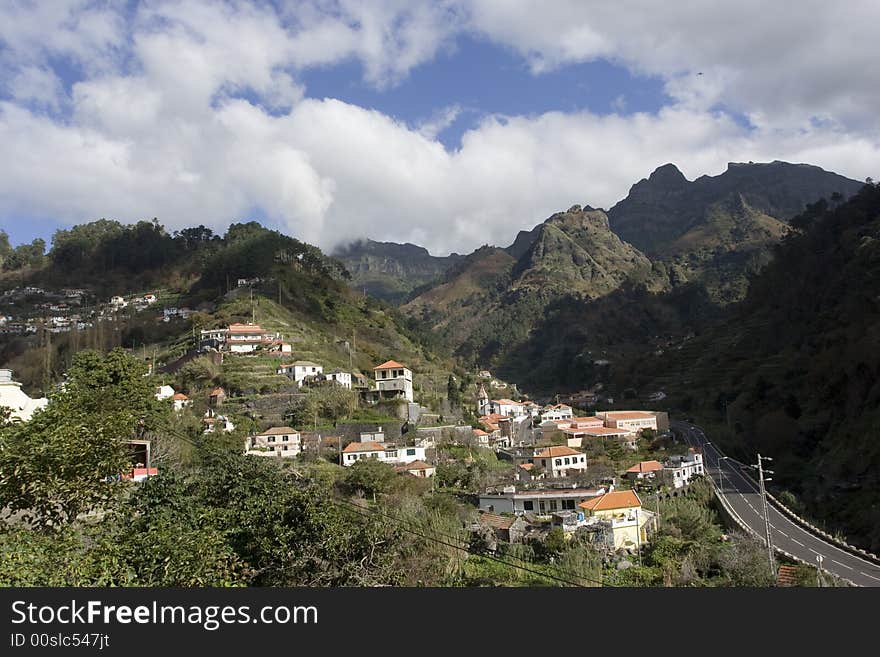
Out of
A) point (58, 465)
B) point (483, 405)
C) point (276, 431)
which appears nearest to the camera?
point (58, 465)

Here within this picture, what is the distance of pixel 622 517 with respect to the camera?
850 inches

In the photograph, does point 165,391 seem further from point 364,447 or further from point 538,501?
point 538,501

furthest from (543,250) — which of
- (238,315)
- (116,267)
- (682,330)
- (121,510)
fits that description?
(121,510)

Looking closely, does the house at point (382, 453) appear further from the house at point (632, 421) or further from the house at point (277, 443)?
the house at point (632, 421)

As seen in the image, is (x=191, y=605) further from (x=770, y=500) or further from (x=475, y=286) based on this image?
(x=475, y=286)

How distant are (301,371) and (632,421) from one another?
2099 centimetres

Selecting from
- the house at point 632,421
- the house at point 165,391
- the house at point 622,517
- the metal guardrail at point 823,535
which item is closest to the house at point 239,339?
the house at point 165,391

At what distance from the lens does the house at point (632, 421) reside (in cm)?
4097

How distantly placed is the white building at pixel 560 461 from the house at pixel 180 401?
1702 cm

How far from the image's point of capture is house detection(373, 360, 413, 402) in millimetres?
36406

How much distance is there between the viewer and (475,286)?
456ft

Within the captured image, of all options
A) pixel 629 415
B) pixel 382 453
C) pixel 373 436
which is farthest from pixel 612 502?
pixel 629 415

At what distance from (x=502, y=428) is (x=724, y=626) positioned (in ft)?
112

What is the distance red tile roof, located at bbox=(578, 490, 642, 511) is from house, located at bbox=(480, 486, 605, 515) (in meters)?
0.87
